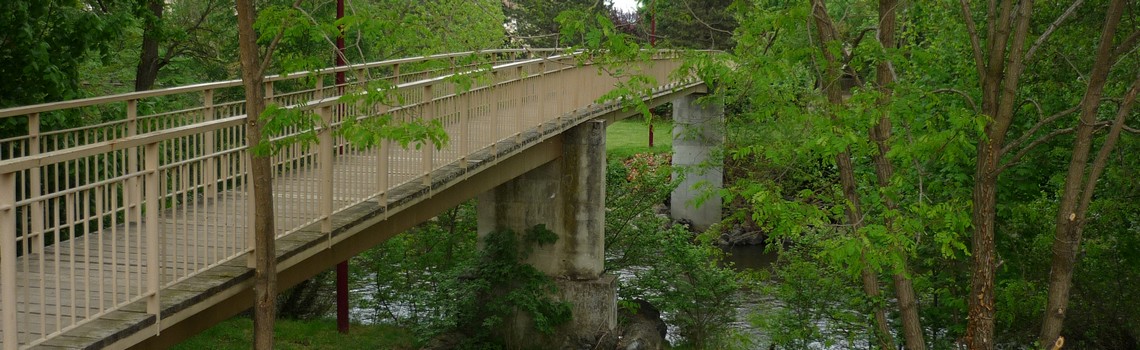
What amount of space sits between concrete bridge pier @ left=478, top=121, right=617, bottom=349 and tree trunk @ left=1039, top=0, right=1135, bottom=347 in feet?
26.2

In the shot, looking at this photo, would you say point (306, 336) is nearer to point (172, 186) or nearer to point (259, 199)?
point (259, 199)

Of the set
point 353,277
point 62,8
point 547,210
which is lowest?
point 353,277

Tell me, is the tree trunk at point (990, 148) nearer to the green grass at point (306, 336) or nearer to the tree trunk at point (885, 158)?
the tree trunk at point (885, 158)

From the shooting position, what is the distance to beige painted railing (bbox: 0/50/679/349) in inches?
217

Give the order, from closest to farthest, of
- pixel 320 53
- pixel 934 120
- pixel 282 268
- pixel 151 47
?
pixel 282 268
pixel 934 120
pixel 151 47
pixel 320 53

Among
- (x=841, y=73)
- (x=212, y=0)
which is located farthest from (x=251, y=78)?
(x=212, y=0)

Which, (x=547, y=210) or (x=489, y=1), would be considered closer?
(x=547, y=210)

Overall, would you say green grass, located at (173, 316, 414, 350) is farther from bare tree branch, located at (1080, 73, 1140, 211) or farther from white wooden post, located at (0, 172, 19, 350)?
bare tree branch, located at (1080, 73, 1140, 211)

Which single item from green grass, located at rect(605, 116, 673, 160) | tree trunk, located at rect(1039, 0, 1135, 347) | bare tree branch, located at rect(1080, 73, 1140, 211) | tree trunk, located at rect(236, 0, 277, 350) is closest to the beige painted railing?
tree trunk, located at rect(236, 0, 277, 350)

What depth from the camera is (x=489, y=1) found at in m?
35.2

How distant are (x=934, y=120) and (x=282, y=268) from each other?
672 cm

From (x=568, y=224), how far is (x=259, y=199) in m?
11.6

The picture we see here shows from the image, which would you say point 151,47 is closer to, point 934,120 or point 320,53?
point 320,53

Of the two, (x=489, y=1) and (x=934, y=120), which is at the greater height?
(x=489, y=1)
